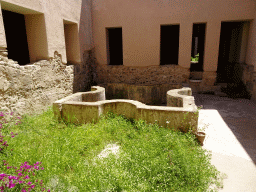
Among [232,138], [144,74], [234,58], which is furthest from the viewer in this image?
[234,58]

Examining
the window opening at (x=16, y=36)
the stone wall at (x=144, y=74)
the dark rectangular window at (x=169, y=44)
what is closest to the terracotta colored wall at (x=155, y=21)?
the stone wall at (x=144, y=74)

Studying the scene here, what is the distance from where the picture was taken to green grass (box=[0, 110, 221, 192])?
240 centimetres

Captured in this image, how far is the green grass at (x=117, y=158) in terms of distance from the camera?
7.89 feet

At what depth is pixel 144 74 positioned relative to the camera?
7.89m

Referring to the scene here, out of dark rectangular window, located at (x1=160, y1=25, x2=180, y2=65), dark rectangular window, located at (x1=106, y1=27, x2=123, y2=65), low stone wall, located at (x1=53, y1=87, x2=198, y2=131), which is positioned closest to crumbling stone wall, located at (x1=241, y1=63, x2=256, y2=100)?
low stone wall, located at (x1=53, y1=87, x2=198, y2=131)

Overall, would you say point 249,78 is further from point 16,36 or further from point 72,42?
point 16,36

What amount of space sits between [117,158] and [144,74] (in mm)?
5441

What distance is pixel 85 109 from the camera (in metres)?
4.16

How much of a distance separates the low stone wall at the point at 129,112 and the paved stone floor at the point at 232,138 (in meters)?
0.70

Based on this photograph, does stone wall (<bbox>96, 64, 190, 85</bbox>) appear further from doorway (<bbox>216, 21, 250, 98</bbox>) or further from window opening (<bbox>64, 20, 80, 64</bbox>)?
doorway (<bbox>216, 21, 250, 98</bbox>)

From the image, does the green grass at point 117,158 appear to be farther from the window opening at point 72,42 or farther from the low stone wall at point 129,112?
the window opening at point 72,42

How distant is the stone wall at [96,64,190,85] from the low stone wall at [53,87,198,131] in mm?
3656

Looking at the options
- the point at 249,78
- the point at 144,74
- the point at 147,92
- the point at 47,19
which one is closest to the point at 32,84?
the point at 47,19

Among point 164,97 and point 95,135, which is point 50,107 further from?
point 164,97
